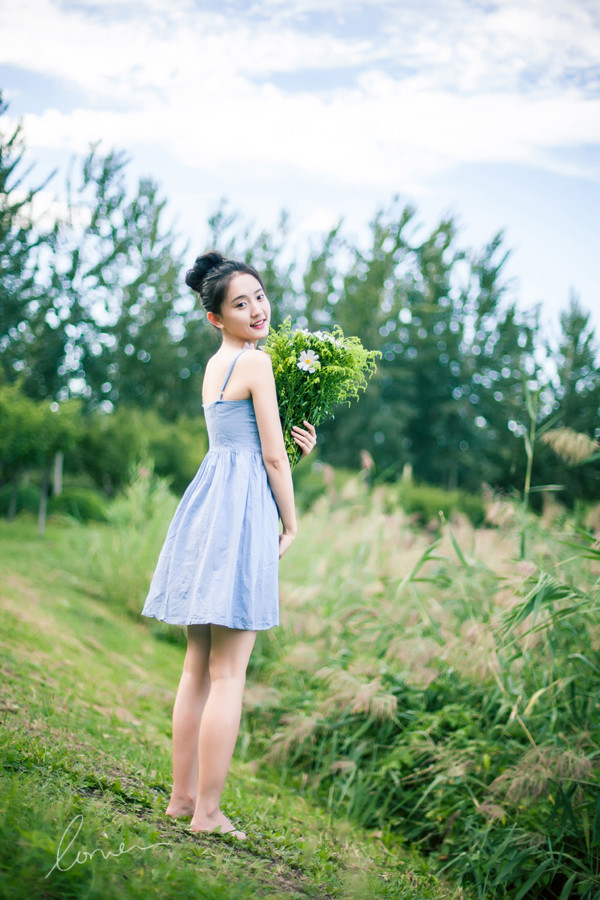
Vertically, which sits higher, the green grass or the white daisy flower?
the white daisy flower

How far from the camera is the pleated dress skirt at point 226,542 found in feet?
8.25

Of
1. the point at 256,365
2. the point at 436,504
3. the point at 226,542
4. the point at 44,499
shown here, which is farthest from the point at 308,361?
the point at 436,504

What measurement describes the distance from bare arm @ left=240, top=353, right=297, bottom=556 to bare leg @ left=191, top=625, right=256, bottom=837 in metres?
0.56

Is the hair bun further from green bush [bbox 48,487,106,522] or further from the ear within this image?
green bush [bbox 48,487,106,522]

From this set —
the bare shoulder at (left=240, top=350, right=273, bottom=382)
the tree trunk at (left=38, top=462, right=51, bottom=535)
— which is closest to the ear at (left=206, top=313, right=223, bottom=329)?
the bare shoulder at (left=240, top=350, right=273, bottom=382)

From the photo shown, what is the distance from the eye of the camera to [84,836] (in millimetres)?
1998

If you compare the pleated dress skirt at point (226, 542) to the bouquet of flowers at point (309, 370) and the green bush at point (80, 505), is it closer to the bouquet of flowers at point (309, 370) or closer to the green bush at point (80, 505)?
the bouquet of flowers at point (309, 370)

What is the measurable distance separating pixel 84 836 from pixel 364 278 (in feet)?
91.1

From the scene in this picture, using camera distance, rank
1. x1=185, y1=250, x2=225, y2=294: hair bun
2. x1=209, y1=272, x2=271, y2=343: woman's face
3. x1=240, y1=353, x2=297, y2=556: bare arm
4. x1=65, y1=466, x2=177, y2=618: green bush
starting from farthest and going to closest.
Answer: x1=65, y1=466, x2=177, y2=618: green bush → x1=185, y1=250, x2=225, y2=294: hair bun → x1=209, y1=272, x2=271, y2=343: woman's face → x1=240, y1=353, x2=297, y2=556: bare arm

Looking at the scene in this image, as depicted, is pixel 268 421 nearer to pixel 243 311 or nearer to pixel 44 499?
pixel 243 311

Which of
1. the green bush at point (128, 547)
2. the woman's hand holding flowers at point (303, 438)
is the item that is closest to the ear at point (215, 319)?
the woman's hand holding flowers at point (303, 438)

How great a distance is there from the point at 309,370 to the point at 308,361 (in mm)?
36

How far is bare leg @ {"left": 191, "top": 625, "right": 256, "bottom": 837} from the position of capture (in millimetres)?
2482

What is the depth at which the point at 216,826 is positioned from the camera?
8.32 ft
